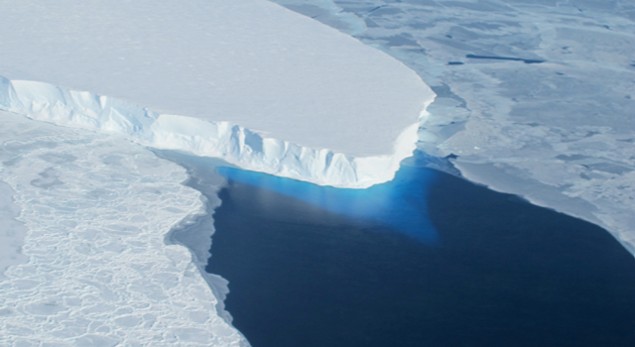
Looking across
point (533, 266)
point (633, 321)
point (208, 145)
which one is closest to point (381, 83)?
point (208, 145)

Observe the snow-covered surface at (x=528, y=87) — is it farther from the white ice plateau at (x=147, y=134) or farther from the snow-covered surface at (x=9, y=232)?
the snow-covered surface at (x=9, y=232)

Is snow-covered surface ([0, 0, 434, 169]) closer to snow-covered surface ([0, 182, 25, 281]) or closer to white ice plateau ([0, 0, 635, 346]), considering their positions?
white ice plateau ([0, 0, 635, 346])

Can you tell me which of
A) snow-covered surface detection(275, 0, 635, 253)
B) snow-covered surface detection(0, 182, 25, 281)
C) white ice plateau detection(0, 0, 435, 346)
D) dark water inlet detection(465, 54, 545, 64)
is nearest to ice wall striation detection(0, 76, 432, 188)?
white ice plateau detection(0, 0, 435, 346)

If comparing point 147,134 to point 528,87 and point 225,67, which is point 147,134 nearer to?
point 225,67

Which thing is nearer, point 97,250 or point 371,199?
point 97,250

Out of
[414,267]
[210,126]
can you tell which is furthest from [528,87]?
[414,267]

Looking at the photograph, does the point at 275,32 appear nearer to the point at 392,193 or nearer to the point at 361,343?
the point at 392,193

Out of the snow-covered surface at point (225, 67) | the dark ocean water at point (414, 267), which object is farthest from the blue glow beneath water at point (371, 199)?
the snow-covered surface at point (225, 67)
